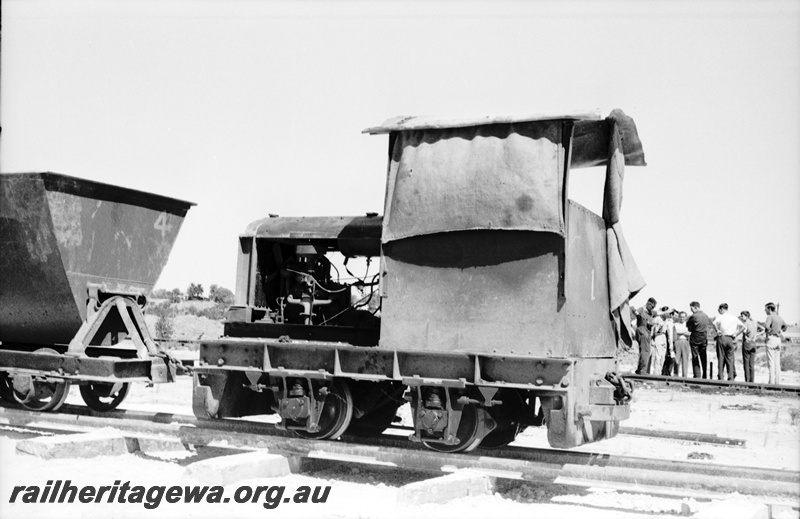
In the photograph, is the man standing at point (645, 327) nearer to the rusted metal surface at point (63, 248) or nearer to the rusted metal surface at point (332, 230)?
the rusted metal surface at point (332, 230)

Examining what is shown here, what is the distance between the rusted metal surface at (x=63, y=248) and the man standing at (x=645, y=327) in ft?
37.5

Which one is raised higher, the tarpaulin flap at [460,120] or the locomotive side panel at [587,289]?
the tarpaulin flap at [460,120]

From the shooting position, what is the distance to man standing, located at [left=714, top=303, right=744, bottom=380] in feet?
58.3

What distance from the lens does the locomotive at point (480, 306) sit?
7.73 meters

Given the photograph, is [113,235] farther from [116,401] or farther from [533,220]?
[533,220]

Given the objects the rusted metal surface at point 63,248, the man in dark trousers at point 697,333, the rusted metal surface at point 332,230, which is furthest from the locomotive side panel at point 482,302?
the man in dark trousers at point 697,333

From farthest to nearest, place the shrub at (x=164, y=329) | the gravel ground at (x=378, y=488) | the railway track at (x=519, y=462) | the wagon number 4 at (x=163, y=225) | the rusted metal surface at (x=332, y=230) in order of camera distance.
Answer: the shrub at (x=164, y=329) < the wagon number 4 at (x=163, y=225) < the rusted metal surface at (x=332, y=230) < the railway track at (x=519, y=462) < the gravel ground at (x=378, y=488)

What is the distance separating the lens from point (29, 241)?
10.3 metres

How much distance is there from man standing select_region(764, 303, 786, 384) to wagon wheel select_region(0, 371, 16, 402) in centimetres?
1361

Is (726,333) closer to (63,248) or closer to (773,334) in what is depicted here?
(773,334)

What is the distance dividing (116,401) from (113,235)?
2.27 metres

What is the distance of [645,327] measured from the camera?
19062 mm

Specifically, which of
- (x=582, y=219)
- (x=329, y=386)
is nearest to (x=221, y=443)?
(x=329, y=386)

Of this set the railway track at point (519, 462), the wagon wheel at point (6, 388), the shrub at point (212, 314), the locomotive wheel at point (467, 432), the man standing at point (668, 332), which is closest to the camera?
the railway track at point (519, 462)
